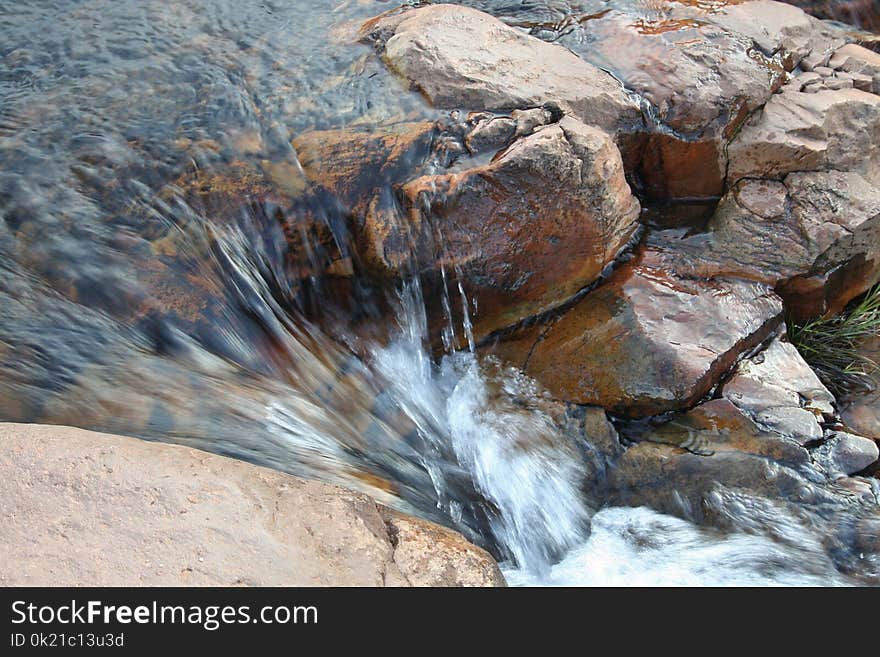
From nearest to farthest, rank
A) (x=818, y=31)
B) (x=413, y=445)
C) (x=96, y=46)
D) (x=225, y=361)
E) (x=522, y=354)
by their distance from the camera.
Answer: (x=225, y=361), (x=413, y=445), (x=522, y=354), (x=96, y=46), (x=818, y=31)

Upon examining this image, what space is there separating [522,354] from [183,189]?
1.68 metres

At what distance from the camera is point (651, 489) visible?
10.9ft

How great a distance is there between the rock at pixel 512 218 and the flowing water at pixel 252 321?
0.15 meters

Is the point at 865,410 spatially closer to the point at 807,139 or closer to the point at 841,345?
the point at 841,345

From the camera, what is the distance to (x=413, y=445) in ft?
11.0

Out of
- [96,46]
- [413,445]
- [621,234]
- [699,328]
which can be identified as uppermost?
[96,46]

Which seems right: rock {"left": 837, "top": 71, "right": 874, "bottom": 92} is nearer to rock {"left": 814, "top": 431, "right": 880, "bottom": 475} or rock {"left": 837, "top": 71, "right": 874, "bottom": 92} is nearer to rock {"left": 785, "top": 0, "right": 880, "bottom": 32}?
rock {"left": 785, "top": 0, "right": 880, "bottom": 32}

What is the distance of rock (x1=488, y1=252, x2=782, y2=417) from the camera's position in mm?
3432

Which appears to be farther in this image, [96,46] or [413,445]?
[96,46]

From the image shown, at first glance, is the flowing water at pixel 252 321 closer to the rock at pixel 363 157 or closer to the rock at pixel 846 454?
the rock at pixel 363 157

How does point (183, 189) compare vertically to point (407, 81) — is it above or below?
below

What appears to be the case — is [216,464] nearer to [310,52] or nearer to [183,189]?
[183,189]

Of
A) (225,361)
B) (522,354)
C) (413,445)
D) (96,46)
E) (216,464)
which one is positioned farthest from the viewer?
(96,46)

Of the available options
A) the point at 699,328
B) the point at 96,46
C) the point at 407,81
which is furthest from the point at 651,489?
the point at 96,46
